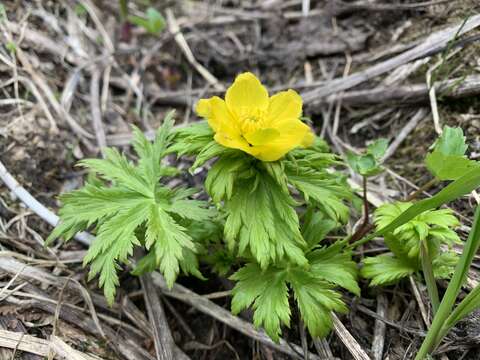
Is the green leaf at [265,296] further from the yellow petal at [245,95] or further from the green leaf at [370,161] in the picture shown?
the yellow petal at [245,95]

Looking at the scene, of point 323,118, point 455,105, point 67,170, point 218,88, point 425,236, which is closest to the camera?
point 425,236

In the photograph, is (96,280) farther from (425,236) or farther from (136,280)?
(425,236)

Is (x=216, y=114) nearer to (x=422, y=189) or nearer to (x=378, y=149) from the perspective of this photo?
(x=378, y=149)

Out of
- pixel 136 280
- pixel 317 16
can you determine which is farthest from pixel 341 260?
pixel 317 16

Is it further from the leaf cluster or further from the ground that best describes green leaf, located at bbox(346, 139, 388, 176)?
the ground

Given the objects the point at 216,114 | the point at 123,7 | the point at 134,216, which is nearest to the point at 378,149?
the point at 216,114

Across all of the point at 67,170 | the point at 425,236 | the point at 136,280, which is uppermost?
the point at 425,236

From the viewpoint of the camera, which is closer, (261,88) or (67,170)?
(261,88)
